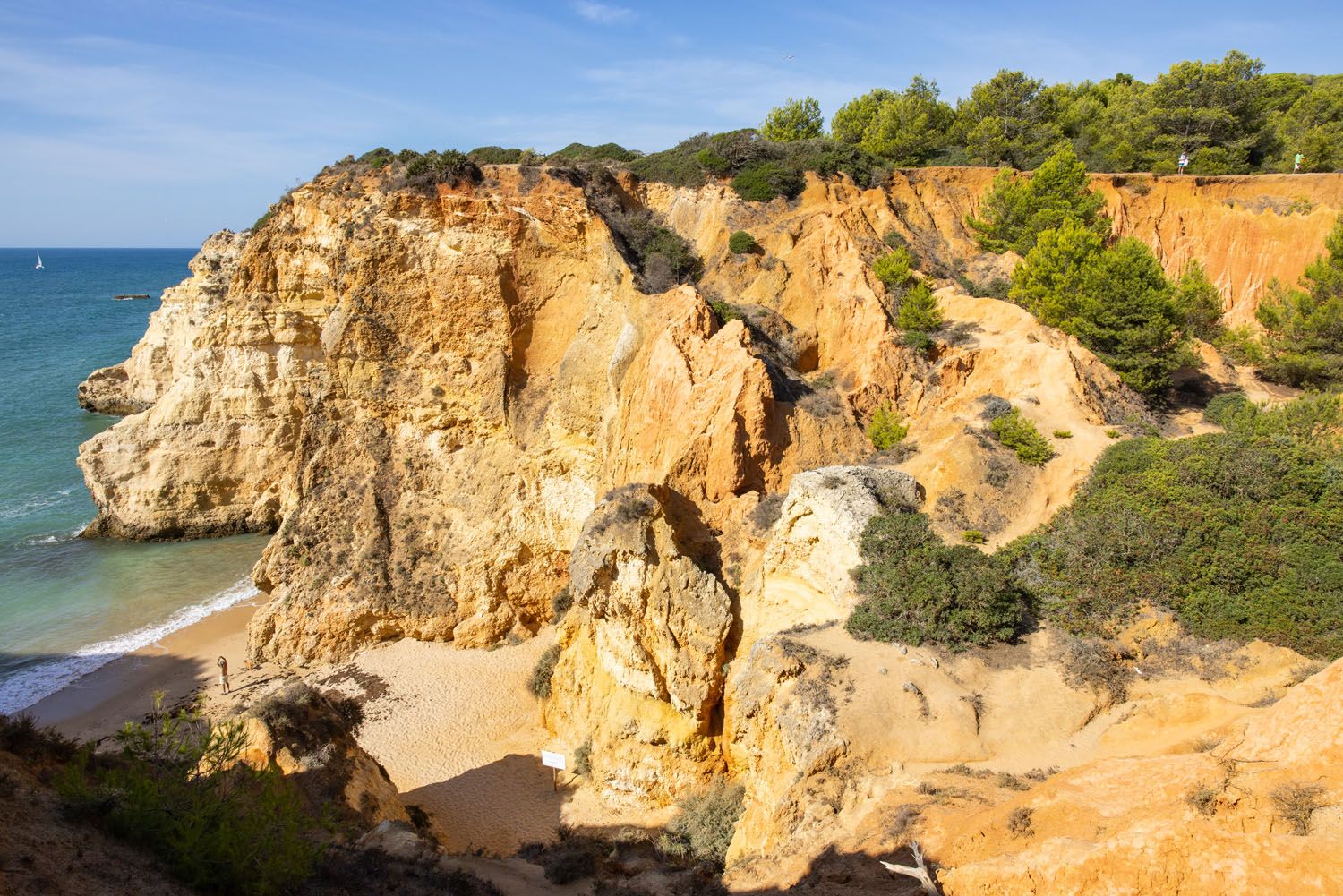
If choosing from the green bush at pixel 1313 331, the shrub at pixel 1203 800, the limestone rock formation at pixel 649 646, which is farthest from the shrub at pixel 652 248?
the green bush at pixel 1313 331

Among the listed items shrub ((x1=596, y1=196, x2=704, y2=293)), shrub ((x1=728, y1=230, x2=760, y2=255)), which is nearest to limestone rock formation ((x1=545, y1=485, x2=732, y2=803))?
shrub ((x1=596, y1=196, x2=704, y2=293))

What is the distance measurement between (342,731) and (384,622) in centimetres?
949

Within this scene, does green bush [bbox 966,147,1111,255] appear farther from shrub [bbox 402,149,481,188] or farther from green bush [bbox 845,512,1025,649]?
shrub [bbox 402,149,481,188]

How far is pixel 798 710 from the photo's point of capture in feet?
40.4

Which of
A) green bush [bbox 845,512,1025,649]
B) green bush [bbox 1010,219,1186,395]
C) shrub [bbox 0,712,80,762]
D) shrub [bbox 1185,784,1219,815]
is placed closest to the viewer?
shrub [bbox 1185,784,1219,815]

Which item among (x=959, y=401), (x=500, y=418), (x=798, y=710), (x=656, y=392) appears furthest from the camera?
(x=500, y=418)

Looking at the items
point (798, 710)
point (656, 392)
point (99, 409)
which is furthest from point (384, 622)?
point (99, 409)

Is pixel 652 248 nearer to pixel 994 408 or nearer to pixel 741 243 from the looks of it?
pixel 741 243

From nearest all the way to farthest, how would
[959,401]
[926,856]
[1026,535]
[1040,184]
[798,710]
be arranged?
1. [926,856]
2. [798,710]
3. [1026,535]
4. [959,401]
5. [1040,184]

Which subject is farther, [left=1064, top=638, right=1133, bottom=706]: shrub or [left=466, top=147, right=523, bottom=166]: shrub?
[left=466, top=147, right=523, bottom=166]: shrub

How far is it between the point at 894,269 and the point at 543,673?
58.2 ft

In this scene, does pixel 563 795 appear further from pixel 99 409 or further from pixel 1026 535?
pixel 99 409

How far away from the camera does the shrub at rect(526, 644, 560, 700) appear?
63.5 ft

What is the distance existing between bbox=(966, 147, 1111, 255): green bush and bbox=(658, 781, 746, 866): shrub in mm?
24299
